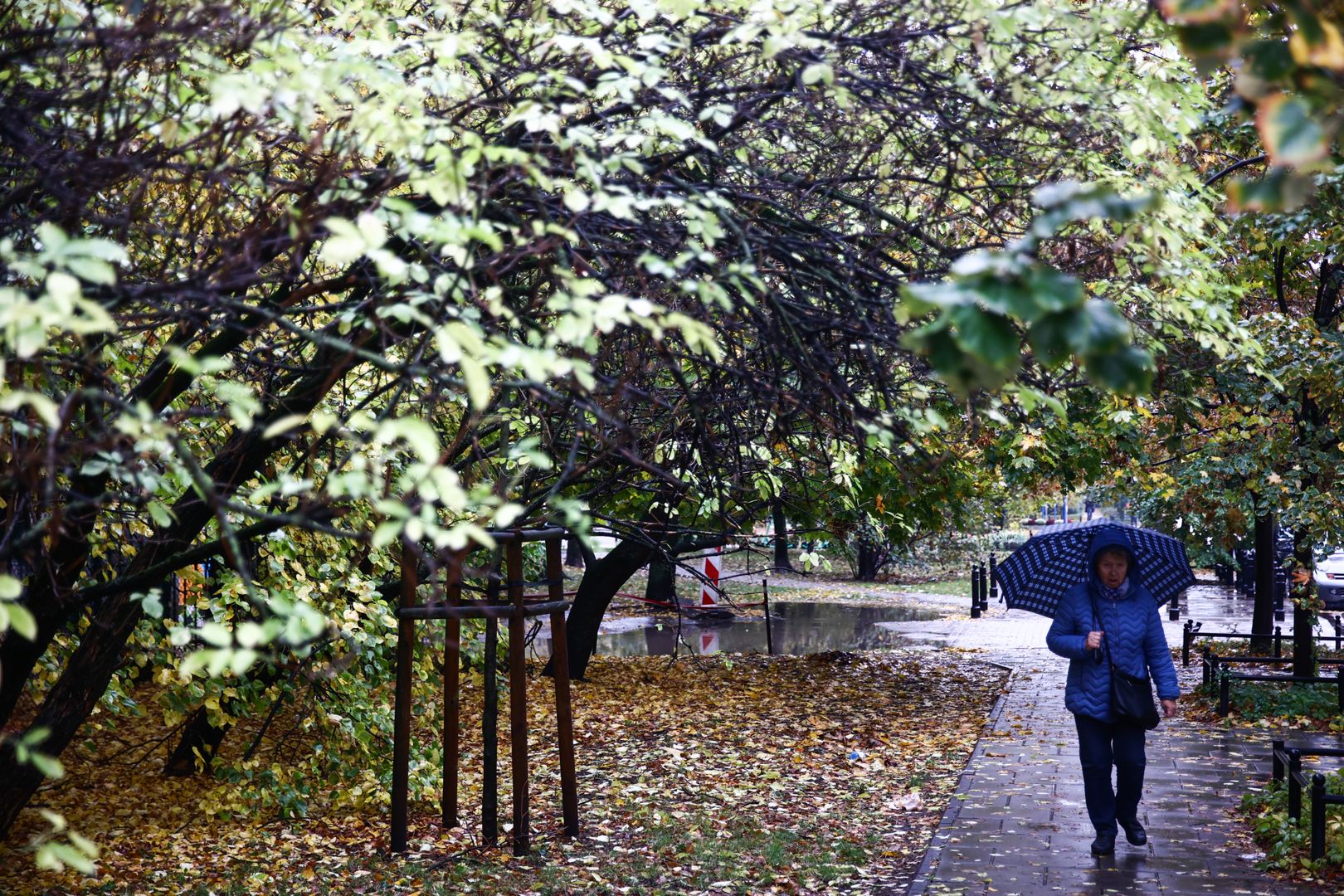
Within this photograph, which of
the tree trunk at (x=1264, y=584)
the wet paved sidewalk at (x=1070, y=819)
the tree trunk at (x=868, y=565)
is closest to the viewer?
the wet paved sidewalk at (x=1070, y=819)

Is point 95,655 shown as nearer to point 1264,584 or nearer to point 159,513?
point 159,513

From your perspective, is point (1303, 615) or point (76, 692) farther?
point (1303, 615)

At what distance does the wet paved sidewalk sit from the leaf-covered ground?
31 centimetres

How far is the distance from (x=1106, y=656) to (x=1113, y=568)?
20.0 inches

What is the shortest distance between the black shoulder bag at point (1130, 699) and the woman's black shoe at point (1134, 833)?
68cm

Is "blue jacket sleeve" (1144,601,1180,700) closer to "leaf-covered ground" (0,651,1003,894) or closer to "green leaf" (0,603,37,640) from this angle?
"leaf-covered ground" (0,651,1003,894)

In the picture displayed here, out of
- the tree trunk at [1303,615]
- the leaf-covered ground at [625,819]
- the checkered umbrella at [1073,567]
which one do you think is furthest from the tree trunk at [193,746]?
the tree trunk at [1303,615]

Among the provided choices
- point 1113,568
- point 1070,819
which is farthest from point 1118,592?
point 1070,819

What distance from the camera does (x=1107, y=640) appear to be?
701 centimetres

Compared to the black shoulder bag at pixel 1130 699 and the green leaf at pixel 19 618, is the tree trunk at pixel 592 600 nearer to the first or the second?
the black shoulder bag at pixel 1130 699

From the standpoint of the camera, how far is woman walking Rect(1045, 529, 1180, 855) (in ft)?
22.8

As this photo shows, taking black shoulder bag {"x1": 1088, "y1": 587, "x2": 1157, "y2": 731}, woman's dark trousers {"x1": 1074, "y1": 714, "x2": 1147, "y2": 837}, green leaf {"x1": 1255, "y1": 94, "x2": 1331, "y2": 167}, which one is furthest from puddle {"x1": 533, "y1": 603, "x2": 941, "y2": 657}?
green leaf {"x1": 1255, "y1": 94, "x2": 1331, "y2": 167}

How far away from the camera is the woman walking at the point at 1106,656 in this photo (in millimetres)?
6961

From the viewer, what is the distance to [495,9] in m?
5.30
